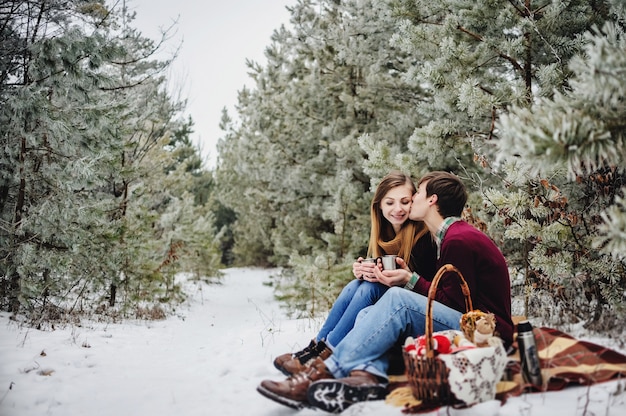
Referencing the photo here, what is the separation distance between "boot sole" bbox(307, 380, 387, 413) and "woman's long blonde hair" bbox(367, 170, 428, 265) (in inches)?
52.1

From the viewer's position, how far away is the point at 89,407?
255 centimetres

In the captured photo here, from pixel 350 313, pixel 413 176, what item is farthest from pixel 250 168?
pixel 350 313

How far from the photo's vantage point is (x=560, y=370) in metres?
2.21

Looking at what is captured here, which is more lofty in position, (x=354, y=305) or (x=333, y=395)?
(x=354, y=305)

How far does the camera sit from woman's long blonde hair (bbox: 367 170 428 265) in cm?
333

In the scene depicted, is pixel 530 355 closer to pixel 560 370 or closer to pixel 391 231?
pixel 560 370

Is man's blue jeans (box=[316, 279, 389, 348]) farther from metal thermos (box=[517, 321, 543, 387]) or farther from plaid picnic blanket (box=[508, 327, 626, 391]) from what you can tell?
metal thermos (box=[517, 321, 543, 387])

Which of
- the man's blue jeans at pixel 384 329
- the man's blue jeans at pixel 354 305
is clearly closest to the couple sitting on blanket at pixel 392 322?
the man's blue jeans at pixel 384 329

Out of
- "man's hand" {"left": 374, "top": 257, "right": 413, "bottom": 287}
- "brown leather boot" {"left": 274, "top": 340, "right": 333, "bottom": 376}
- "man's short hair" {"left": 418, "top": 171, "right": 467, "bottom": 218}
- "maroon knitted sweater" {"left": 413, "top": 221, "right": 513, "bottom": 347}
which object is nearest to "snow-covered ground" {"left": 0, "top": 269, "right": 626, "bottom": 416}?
"brown leather boot" {"left": 274, "top": 340, "right": 333, "bottom": 376}

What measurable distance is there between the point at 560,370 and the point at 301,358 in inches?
62.7

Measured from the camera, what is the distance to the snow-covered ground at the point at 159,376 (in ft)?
6.77

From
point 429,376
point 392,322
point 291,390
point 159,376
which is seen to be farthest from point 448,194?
point 159,376

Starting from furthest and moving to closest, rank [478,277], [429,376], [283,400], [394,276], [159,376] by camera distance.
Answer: [159,376], [394,276], [478,277], [283,400], [429,376]

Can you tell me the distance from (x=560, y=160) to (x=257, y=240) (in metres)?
15.0
